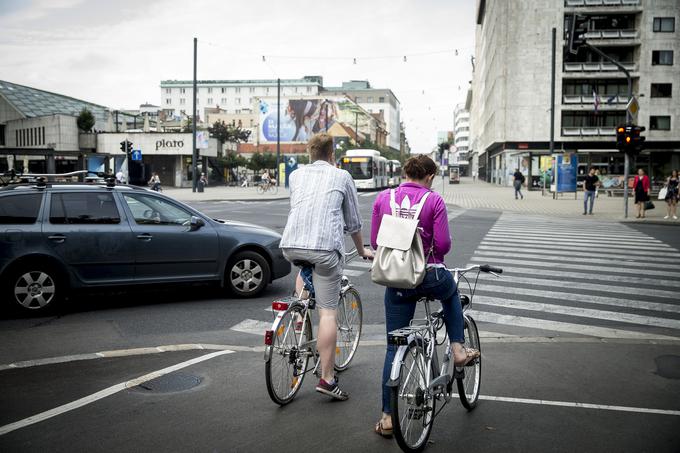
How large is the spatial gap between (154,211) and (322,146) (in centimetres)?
425

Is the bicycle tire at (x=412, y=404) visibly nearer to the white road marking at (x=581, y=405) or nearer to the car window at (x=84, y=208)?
the white road marking at (x=581, y=405)

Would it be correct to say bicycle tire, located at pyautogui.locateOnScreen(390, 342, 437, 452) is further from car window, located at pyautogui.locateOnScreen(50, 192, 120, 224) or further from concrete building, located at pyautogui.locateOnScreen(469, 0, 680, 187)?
concrete building, located at pyautogui.locateOnScreen(469, 0, 680, 187)

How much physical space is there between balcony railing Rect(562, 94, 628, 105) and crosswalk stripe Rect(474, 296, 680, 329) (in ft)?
181

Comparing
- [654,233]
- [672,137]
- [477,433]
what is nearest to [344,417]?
[477,433]

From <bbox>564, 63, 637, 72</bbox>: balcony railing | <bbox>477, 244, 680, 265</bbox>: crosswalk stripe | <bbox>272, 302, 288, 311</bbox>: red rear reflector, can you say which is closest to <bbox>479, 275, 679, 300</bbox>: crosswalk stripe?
<bbox>477, 244, 680, 265</bbox>: crosswalk stripe

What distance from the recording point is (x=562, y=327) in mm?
7352

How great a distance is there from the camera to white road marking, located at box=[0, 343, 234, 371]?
5.73 m

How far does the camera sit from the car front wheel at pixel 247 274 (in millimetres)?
8648

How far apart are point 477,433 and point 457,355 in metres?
0.51

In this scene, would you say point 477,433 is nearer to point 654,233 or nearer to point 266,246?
point 266,246

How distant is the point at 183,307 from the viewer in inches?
322

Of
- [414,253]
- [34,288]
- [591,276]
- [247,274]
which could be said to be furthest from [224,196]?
[414,253]

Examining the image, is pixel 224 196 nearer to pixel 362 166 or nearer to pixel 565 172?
pixel 362 166

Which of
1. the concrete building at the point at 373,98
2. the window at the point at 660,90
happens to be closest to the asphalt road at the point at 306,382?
the window at the point at 660,90
